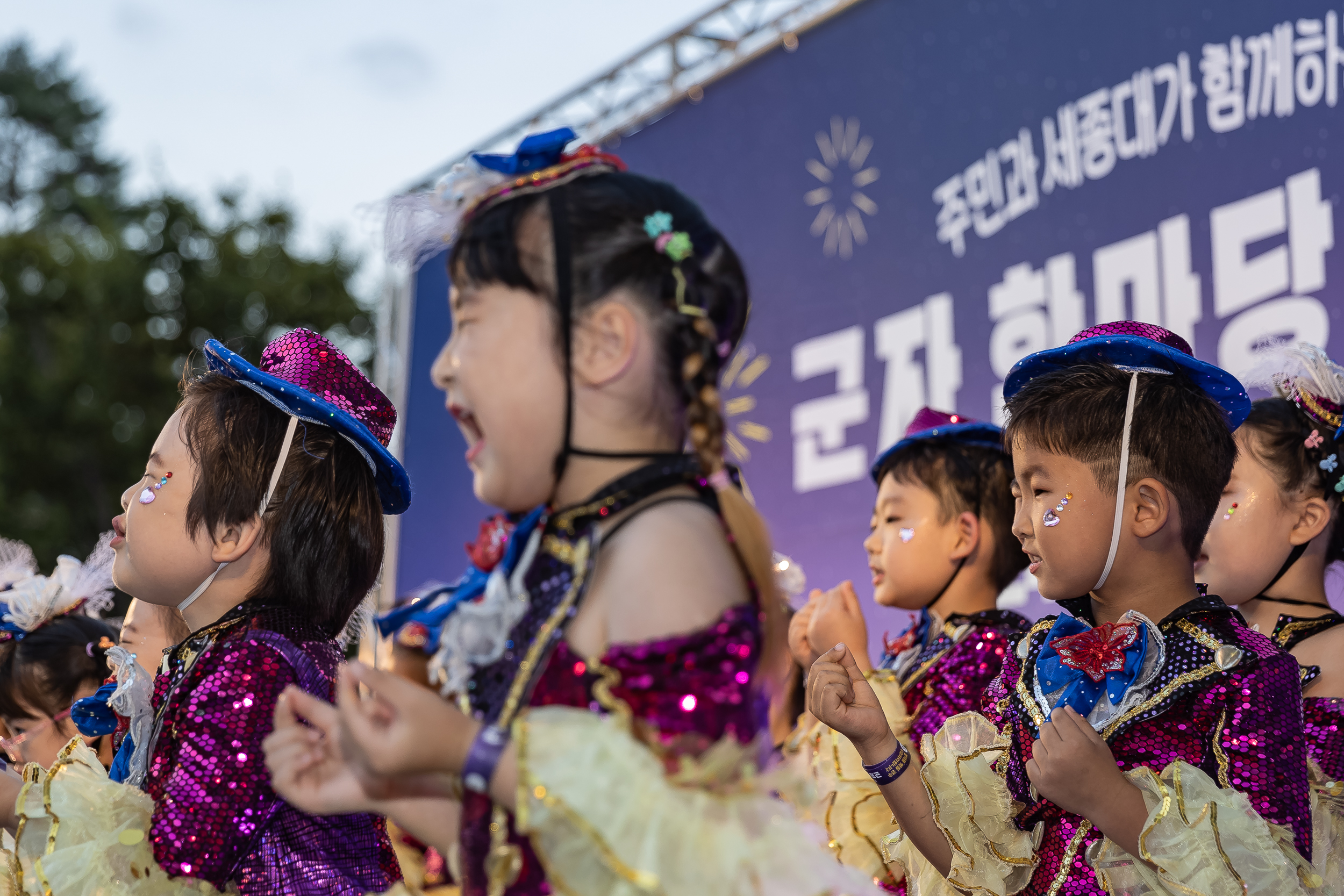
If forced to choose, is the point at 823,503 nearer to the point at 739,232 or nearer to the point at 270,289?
the point at 739,232

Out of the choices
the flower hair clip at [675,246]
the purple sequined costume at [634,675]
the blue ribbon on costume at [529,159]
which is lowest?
the purple sequined costume at [634,675]

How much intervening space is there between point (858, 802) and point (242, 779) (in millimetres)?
1316

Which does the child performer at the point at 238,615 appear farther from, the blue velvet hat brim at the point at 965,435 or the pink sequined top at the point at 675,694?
the blue velvet hat brim at the point at 965,435

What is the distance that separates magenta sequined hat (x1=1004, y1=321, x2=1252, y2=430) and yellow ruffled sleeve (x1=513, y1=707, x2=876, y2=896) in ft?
3.61

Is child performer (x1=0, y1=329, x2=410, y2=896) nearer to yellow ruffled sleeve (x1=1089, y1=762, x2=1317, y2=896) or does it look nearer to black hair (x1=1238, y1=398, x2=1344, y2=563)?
yellow ruffled sleeve (x1=1089, y1=762, x2=1317, y2=896)

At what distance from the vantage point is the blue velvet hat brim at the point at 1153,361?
6.32 feet

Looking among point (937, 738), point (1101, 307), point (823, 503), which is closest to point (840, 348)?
point (823, 503)

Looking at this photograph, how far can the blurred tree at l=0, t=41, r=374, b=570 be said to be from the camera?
1550 centimetres

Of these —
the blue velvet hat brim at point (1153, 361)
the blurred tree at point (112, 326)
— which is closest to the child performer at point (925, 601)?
the blue velvet hat brim at point (1153, 361)

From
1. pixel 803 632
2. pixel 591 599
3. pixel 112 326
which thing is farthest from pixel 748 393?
pixel 112 326

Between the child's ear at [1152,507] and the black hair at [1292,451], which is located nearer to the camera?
the child's ear at [1152,507]

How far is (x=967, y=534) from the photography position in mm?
2762

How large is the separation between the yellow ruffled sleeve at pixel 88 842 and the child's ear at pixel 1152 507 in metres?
1.52

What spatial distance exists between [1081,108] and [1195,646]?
288cm
